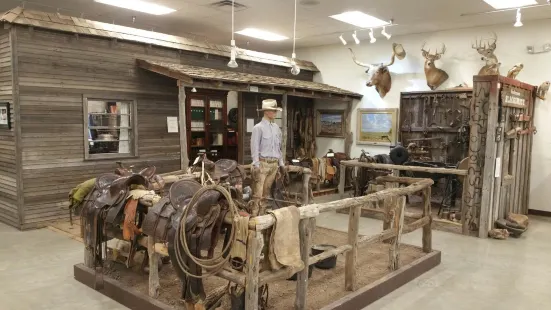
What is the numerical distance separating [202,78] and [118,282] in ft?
13.5

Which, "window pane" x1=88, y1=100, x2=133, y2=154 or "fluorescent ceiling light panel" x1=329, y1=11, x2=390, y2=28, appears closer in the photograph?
"window pane" x1=88, y1=100, x2=133, y2=154

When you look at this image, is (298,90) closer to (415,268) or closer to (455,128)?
(455,128)

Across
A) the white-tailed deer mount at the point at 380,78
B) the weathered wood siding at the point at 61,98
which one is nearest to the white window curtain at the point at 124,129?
the weathered wood siding at the point at 61,98

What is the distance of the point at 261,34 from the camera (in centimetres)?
1053

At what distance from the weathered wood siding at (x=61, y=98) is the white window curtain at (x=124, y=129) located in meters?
0.20

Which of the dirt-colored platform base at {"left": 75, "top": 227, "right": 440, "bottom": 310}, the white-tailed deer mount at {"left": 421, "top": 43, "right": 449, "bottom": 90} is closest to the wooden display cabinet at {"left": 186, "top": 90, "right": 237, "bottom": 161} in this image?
the white-tailed deer mount at {"left": 421, "top": 43, "right": 449, "bottom": 90}

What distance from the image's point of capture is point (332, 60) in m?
11.7

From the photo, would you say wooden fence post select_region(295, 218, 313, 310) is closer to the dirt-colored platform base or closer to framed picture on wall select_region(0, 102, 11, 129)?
the dirt-colored platform base

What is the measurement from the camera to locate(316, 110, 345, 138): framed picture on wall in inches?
458

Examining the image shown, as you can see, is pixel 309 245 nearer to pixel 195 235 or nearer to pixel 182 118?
pixel 195 235

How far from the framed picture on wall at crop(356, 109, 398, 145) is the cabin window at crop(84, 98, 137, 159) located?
580 cm

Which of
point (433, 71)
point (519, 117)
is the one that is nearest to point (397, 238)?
point (519, 117)

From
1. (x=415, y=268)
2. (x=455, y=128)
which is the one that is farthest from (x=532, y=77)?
(x=415, y=268)

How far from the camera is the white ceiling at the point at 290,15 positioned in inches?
305
